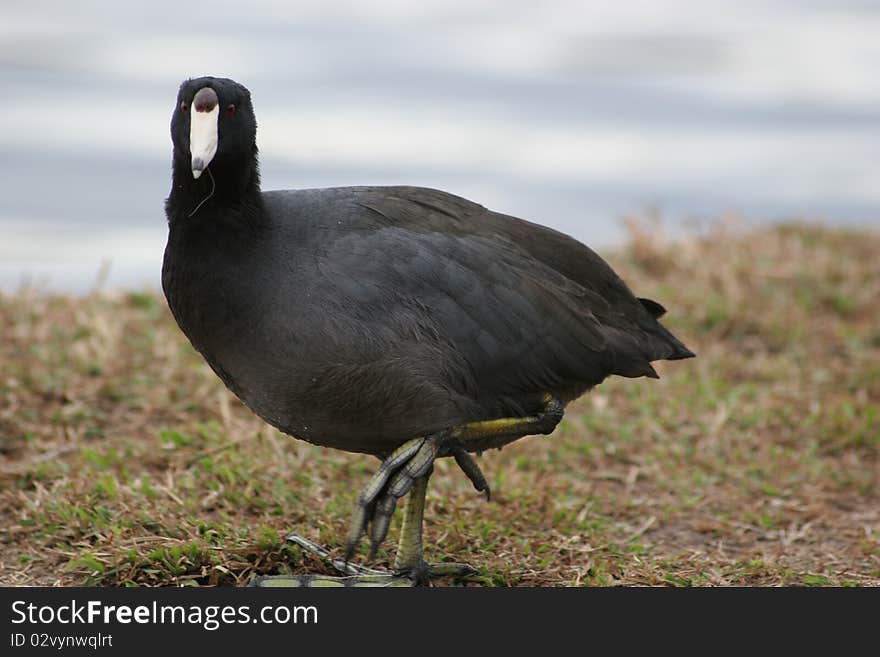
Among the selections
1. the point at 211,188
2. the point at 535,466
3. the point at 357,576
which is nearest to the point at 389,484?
the point at 357,576

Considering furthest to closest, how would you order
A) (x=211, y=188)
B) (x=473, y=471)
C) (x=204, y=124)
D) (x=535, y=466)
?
(x=535, y=466), (x=473, y=471), (x=211, y=188), (x=204, y=124)

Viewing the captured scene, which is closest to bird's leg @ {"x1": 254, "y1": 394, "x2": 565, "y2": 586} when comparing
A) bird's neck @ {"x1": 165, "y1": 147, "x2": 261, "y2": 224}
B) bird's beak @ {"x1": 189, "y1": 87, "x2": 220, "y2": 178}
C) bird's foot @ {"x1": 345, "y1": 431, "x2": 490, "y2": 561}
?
bird's foot @ {"x1": 345, "y1": 431, "x2": 490, "y2": 561}

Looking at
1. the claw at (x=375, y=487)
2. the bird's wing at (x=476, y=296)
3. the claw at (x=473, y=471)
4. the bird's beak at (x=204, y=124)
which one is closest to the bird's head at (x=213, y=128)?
the bird's beak at (x=204, y=124)

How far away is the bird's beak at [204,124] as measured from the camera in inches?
123

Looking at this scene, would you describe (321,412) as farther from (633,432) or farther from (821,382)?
(821,382)

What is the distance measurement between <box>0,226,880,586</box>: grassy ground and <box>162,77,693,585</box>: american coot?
0.42m

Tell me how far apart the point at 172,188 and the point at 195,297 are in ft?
1.07

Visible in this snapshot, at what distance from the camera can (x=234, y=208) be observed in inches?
131

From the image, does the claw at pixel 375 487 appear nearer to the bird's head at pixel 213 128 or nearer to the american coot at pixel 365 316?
the american coot at pixel 365 316

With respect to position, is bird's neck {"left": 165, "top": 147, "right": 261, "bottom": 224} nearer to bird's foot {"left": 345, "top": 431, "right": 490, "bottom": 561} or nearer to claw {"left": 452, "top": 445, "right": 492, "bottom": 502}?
bird's foot {"left": 345, "top": 431, "right": 490, "bottom": 561}

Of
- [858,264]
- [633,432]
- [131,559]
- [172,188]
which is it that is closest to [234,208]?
[172,188]

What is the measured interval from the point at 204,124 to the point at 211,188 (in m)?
0.20

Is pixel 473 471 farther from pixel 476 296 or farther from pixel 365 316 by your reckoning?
pixel 365 316

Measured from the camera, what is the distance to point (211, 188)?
3.29 m
